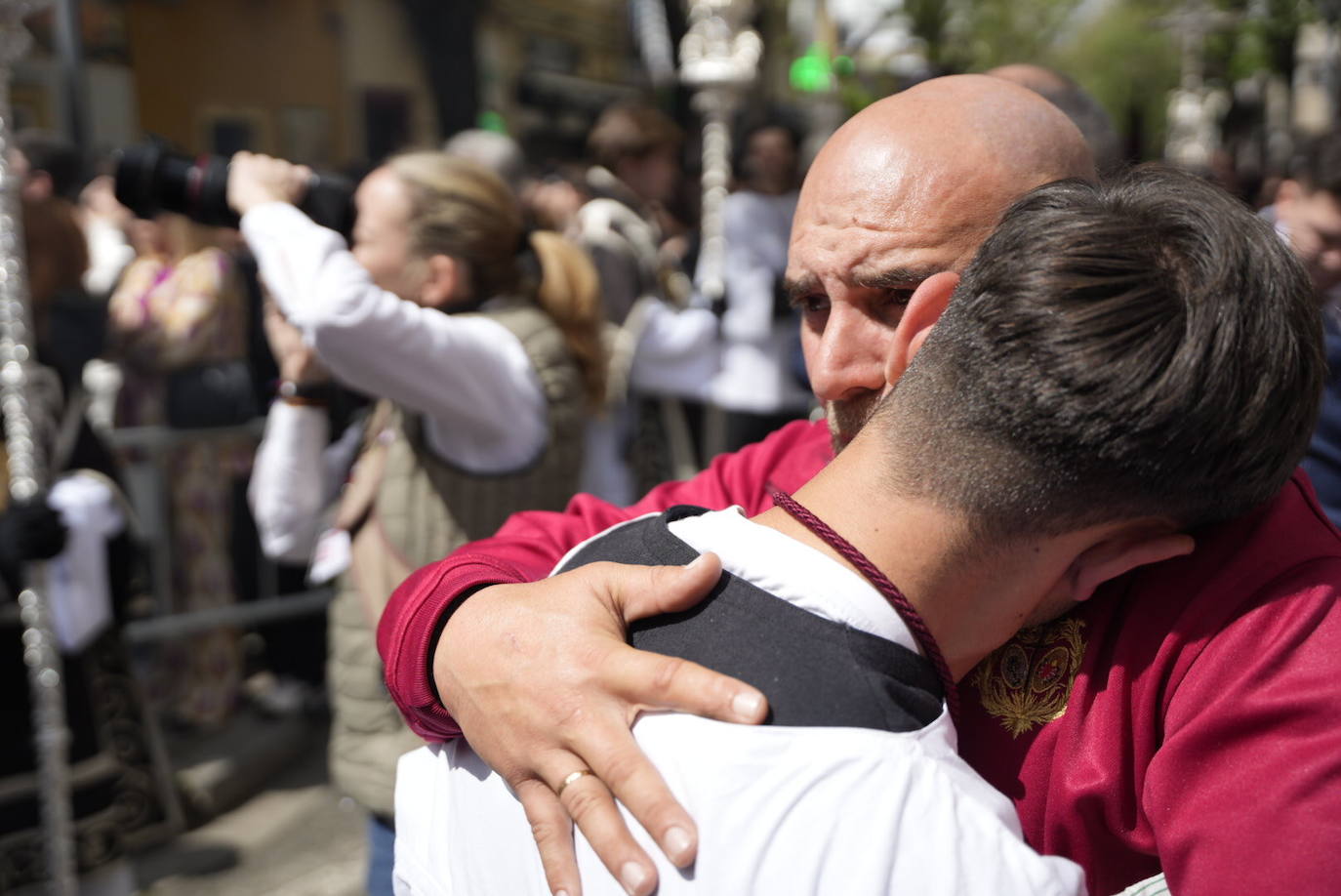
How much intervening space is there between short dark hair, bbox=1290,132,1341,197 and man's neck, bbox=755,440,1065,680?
8.57ft

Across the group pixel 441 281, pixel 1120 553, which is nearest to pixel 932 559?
pixel 1120 553

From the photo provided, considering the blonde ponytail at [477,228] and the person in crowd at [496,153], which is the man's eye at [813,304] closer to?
the blonde ponytail at [477,228]

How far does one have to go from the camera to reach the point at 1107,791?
1.18 m

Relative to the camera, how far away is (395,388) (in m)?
2.38

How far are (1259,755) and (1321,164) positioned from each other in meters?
2.69

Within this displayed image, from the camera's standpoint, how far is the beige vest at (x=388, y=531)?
2.52m

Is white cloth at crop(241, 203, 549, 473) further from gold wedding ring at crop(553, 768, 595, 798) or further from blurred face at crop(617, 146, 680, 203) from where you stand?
blurred face at crop(617, 146, 680, 203)

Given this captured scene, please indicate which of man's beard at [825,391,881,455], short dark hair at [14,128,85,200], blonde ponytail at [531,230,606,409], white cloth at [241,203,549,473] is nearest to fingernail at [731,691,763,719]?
man's beard at [825,391,881,455]

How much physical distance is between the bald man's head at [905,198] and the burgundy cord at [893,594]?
440 mm

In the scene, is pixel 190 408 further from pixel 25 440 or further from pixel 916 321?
pixel 916 321

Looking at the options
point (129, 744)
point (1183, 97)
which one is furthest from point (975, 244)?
point (1183, 97)

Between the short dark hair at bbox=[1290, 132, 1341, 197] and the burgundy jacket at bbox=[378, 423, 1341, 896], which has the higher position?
the short dark hair at bbox=[1290, 132, 1341, 197]

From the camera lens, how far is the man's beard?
150 centimetres

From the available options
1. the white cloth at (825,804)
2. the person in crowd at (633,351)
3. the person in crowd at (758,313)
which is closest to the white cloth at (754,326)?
the person in crowd at (758,313)
